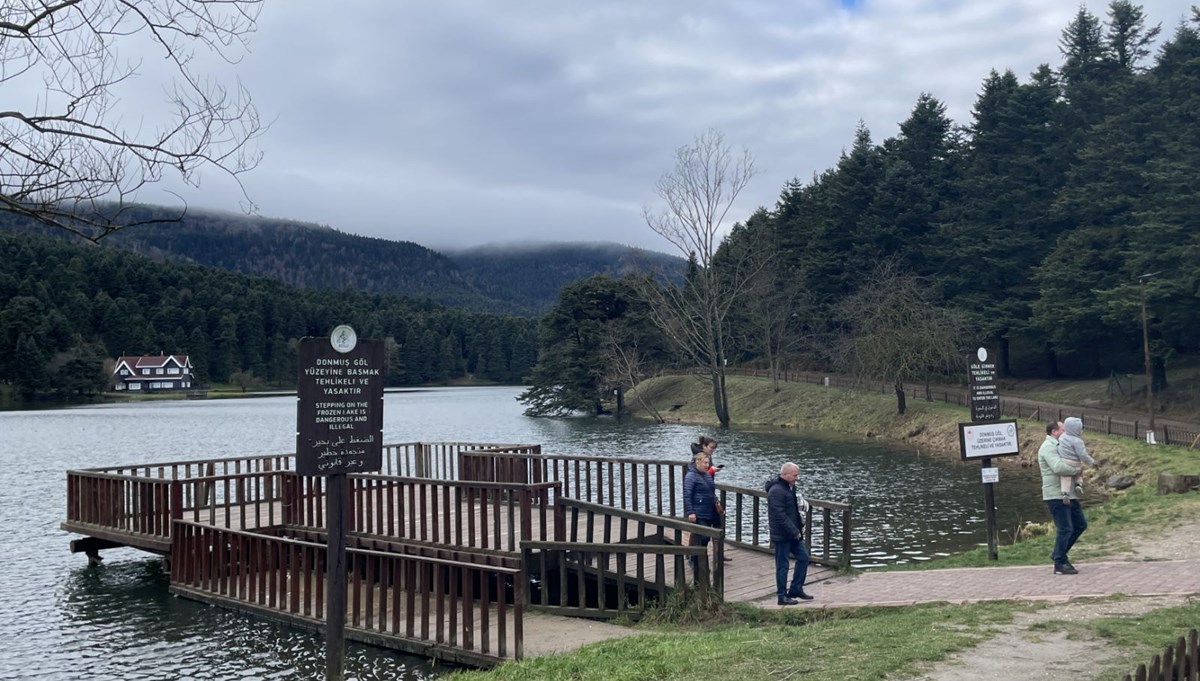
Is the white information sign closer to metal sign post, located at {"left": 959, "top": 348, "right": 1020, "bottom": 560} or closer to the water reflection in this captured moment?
metal sign post, located at {"left": 959, "top": 348, "right": 1020, "bottom": 560}

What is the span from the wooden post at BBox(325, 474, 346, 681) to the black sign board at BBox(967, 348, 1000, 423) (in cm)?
1017

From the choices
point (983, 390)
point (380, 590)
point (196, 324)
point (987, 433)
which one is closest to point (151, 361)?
point (196, 324)

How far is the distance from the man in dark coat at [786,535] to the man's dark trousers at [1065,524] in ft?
11.0

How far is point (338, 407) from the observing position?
368 inches

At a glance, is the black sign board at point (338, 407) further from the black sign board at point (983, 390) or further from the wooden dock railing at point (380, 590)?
the black sign board at point (983, 390)

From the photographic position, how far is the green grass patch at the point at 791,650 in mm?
8109

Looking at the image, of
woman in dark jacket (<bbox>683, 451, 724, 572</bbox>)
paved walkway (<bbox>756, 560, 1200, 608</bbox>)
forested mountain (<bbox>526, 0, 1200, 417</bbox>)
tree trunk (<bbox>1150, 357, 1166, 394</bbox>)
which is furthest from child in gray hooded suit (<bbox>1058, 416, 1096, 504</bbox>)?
tree trunk (<bbox>1150, 357, 1166, 394</bbox>)

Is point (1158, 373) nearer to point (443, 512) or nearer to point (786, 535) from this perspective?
point (786, 535)

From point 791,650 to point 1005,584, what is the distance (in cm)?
454

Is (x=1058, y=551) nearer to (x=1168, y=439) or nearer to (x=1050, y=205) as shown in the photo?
(x=1168, y=439)

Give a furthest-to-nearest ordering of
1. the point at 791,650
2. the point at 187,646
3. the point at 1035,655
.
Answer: the point at 187,646
the point at 791,650
the point at 1035,655

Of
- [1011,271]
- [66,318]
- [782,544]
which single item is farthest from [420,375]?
[782,544]

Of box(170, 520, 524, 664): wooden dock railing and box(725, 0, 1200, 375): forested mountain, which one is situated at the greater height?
box(725, 0, 1200, 375): forested mountain

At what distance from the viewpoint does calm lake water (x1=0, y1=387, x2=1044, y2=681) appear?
12.6 m
